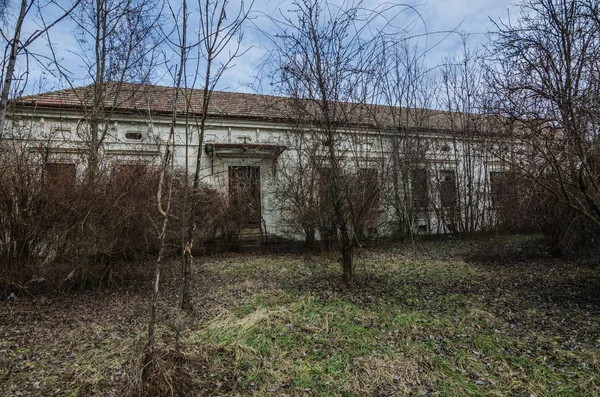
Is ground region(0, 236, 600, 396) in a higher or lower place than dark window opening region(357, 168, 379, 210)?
lower

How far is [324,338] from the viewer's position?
3.90 meters

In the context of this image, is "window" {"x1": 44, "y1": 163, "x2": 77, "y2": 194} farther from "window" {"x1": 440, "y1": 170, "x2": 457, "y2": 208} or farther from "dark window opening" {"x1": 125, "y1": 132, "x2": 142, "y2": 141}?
"window" {"x1": 440, "y1": 170, "x2": 457, "y2": 208}

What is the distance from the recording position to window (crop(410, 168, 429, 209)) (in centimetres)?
1288

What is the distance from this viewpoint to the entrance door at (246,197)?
36.3 feet

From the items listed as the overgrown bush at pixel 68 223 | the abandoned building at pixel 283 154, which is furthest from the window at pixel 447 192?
the overgrown bush at pixel 68 223

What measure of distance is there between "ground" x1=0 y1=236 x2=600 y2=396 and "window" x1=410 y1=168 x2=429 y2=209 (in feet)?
20.1

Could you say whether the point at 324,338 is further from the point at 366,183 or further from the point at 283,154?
the point at 283,154

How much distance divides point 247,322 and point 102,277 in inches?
128

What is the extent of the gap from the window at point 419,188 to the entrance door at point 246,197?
226 inches

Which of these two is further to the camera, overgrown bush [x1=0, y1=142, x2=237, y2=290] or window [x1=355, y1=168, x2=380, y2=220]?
window [x1=355, y1=168, x2=380, y2=220]

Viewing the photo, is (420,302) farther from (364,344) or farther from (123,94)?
(123,94)

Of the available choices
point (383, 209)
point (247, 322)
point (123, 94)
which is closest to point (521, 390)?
point (247, 322)

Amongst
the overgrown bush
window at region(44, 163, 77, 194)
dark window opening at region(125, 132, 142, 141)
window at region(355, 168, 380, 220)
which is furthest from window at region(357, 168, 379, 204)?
dark window opening at region(125, 132, 142, 141)

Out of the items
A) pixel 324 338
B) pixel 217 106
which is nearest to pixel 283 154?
pixel 217 106
